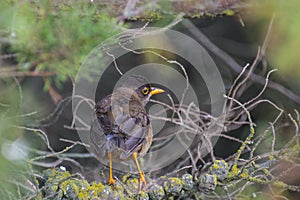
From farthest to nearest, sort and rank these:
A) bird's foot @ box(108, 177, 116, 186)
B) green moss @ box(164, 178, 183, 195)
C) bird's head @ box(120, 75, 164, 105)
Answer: bird's head @ box(120, 75, 164, 105)
bird's foot @ box(108, 177, 116, 186)
green moss @ box(164, 178, 183, 195)

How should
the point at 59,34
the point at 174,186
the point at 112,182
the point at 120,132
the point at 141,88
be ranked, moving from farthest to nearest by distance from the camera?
the point at 141,88 < the point at 59,34 < the point at 120,132 < the point at 112,182 < the point at 174,186

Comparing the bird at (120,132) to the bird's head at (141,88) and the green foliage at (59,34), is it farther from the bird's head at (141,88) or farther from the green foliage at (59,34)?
the green foliage at (59,34)

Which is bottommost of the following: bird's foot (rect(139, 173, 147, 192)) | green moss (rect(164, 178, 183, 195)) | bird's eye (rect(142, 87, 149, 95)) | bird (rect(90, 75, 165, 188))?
bird's eye (rect(142, 87, 149, 95))

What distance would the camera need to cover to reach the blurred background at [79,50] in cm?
380

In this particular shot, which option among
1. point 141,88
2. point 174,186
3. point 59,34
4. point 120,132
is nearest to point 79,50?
point 59,34

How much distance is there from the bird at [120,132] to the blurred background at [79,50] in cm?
30

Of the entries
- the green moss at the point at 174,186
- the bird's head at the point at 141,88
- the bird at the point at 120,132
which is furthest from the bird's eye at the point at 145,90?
the green moss at the point at 174,186

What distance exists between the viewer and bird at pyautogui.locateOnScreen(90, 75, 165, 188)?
325 centimetres

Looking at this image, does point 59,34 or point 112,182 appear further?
point 59,34

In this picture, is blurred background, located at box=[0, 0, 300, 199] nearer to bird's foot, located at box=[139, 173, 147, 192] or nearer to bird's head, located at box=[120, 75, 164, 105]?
bird's head, located at box=[120, 75, 164, 105]

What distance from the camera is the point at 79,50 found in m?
3.99

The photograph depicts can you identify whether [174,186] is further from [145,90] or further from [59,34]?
[59,34]

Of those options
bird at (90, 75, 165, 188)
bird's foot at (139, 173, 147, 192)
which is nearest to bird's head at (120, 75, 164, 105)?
bird at (90, 75, 165, 188)

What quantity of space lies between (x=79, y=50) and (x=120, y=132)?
86 cm
